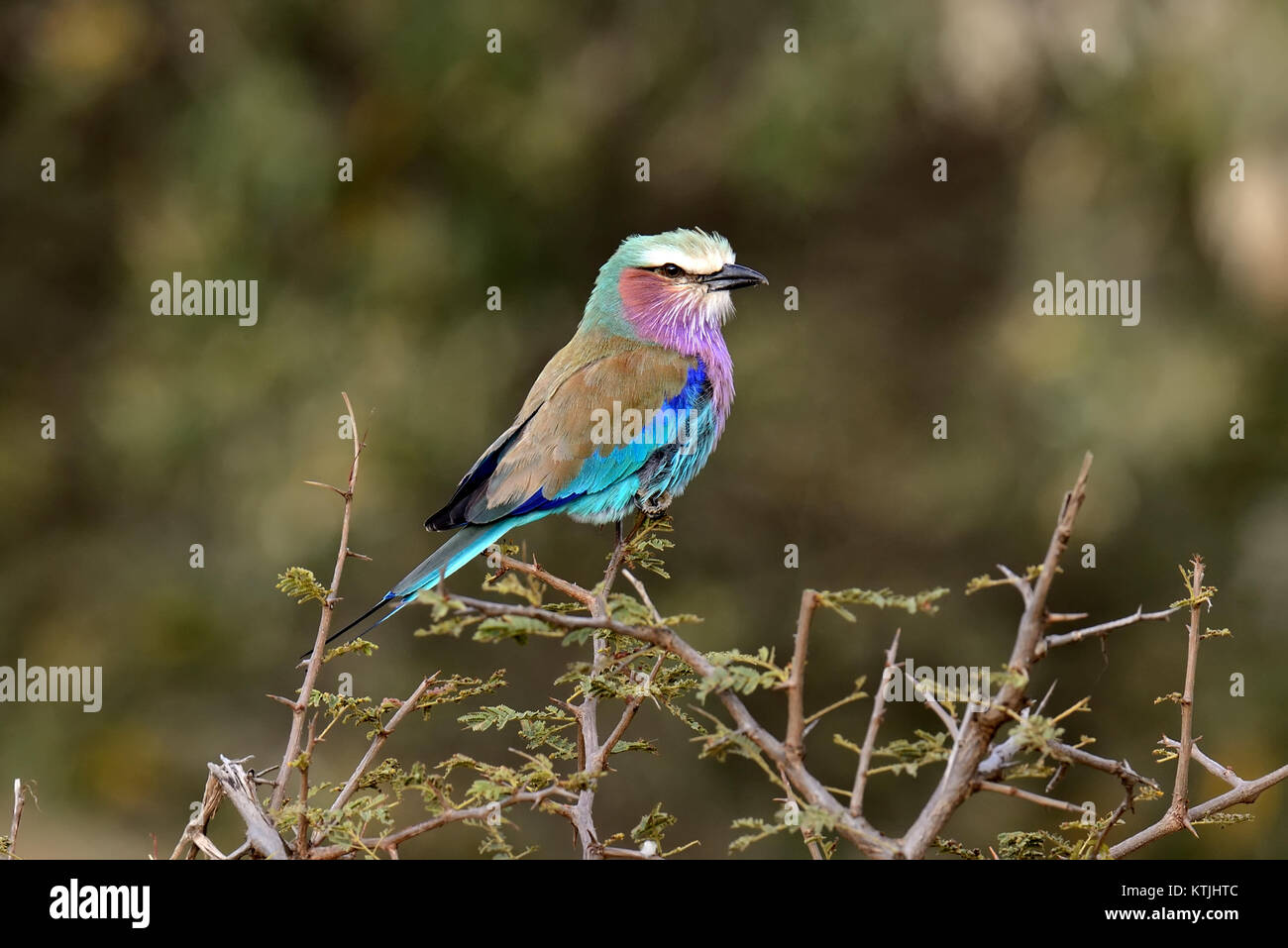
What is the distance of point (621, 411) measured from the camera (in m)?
4.08

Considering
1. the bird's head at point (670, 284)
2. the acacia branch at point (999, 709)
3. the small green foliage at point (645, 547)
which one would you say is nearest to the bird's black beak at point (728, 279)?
the bird's head at point (670, 284)

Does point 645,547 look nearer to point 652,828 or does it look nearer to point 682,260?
point 652,828

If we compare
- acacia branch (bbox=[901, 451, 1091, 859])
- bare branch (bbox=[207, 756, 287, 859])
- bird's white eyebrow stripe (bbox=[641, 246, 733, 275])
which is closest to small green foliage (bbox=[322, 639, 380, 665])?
bare branch (bbox=[207, 756, 287, 859])

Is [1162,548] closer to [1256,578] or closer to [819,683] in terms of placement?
[1256,578]

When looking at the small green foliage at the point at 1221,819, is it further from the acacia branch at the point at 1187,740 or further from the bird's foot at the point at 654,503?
the bird's foot at the point at 654,503

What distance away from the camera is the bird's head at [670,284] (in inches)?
176

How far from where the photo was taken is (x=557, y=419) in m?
4.00

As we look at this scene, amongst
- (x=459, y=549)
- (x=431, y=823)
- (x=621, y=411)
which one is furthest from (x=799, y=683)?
(x=621, y=411)

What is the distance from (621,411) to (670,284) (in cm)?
60

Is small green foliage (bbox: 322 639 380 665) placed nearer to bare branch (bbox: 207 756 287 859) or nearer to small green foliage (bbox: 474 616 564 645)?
bare branch (bbox: 207 756 287 859)

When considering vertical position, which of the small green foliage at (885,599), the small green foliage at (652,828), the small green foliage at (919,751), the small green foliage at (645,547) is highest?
the small green foliage at (645,547)

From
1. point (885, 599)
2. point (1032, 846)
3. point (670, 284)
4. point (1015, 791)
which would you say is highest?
point (670, 284)

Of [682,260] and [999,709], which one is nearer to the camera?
[999,709]

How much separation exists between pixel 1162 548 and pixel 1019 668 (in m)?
7.28
